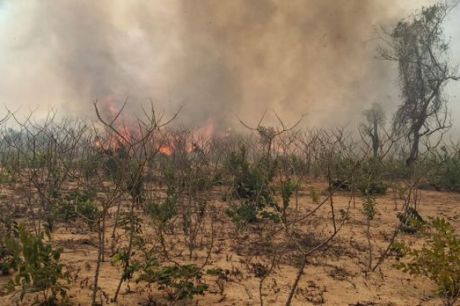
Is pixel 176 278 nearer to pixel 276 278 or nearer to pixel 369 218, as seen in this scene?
pixel 276 278

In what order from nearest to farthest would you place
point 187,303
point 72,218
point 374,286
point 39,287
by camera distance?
point 39,287
point 187,303
point 374,286
point 72,218

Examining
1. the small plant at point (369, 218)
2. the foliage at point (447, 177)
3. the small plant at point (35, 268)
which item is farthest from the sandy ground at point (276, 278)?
the foliage at point (447, 177)

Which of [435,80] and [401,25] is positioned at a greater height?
[401,25]

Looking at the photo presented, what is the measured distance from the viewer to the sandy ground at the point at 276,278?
13.8 feet

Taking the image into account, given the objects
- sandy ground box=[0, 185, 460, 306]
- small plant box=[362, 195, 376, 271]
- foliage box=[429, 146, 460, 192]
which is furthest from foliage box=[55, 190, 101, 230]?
foliage box=[429, 146, 460, 192]

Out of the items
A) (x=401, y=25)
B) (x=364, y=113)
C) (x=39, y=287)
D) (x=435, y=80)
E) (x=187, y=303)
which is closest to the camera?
(x=39, y=287)

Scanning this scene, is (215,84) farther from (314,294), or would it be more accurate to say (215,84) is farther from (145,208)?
(314,294)

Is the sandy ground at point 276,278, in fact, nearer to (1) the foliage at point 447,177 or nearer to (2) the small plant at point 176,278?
(2) the small plant at point 176,278

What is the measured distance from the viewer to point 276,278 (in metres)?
4.90

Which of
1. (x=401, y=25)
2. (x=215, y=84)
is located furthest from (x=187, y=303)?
(x=215, y=84)

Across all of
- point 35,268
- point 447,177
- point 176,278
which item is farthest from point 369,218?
point 447,177

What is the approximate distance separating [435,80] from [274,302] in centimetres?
1816

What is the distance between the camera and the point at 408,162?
772 inches

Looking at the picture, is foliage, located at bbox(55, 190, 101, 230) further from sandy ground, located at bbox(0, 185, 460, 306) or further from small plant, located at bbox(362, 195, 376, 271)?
small plant, located at bbox(362, 195, 376, 271)
